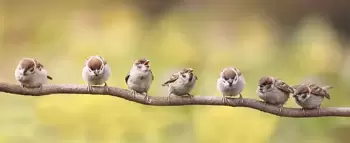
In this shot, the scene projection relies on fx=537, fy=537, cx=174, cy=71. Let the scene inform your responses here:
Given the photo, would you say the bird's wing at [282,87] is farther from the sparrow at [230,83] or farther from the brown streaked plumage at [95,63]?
the brown streaked plumage at [95,63]

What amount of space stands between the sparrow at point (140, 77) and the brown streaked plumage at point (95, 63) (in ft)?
0.50

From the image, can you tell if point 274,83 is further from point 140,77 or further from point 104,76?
point 104,76

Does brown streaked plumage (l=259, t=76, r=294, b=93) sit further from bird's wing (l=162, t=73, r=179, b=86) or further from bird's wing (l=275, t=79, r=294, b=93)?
bird's wing (l=162, t=73, r=179, b=86)

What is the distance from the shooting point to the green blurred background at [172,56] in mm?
2547

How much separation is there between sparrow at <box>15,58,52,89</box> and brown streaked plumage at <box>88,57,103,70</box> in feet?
0.73

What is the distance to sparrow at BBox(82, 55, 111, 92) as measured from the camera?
229cm

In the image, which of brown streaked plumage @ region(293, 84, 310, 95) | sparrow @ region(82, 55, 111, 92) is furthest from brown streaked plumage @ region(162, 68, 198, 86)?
brown streaked plumage @ region(293, 84, 310, 95)

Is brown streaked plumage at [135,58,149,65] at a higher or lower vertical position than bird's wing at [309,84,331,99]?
higher

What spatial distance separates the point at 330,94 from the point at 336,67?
5.3 inches

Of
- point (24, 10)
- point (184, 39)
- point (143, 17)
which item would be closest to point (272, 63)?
point (184, 39)

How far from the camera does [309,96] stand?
7.63 ft

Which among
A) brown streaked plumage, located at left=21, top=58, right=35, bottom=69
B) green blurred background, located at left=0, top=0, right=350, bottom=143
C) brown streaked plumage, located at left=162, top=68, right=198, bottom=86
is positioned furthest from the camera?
green blurred background, located at left=0, top=0, right=350, bottom=143

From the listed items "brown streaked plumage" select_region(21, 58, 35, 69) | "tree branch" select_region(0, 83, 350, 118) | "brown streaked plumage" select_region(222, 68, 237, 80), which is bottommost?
"tree branch" select_region(0, 83, 350, 118)

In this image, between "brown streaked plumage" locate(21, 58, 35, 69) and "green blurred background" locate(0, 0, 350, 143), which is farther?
"green blurred background" locate(0, 0, 350, 143)
